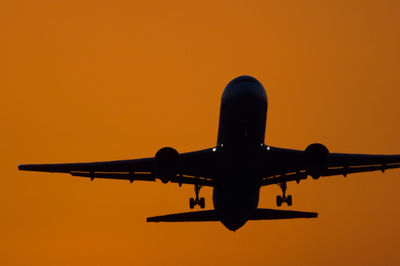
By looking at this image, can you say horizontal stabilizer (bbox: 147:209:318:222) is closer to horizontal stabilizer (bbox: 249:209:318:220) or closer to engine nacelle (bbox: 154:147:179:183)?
horizontal stabilizer (bbox: 249:209:318:220)

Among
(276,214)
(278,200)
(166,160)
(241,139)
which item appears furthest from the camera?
(278,200)

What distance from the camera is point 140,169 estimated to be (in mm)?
48844

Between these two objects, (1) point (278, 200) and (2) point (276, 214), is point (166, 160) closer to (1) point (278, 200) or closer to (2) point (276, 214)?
(2) point (276, 214)

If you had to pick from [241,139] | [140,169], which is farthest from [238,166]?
[140,169]

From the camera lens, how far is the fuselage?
44.9 metres

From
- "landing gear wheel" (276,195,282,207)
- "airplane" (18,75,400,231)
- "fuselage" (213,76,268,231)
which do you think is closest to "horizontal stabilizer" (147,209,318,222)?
"airplane" (18,75,400,231)

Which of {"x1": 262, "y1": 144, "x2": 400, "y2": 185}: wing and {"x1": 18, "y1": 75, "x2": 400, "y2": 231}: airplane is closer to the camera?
{"x1": 18, "y1": 75, "x2": 400, "y2": 231}: airplane

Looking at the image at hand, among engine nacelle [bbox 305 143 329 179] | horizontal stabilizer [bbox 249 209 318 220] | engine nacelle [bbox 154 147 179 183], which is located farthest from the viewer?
horizontal stabilizer [bbox 249 209 318 220]

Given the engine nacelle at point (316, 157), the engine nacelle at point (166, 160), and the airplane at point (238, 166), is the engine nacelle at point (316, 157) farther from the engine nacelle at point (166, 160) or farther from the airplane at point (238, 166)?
the engine nacelle at point (166, 160)

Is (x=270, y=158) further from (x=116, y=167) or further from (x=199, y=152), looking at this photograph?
(x=116, y=167)

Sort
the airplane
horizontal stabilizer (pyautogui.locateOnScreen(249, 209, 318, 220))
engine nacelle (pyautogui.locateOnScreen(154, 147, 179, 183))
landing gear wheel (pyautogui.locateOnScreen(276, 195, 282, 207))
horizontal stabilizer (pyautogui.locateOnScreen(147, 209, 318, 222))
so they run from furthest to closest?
landing gear wheel (pyautogui.locateOnScreen(276, 195, 282, 207)), horizontal stabilizer (pyautogui.locateOnScreen(249, 209, 318, 220)), horizontal stabilizer (pyautogui.locateOnScreen(147, 209, 318, 222)), the airplane, engine nacelle (pyautogui.locateOnScreen(154, 147, 179, 183))

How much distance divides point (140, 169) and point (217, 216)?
282 inches

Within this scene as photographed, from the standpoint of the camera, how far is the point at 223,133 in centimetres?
4594

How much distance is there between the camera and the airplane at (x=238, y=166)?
44.7 m
